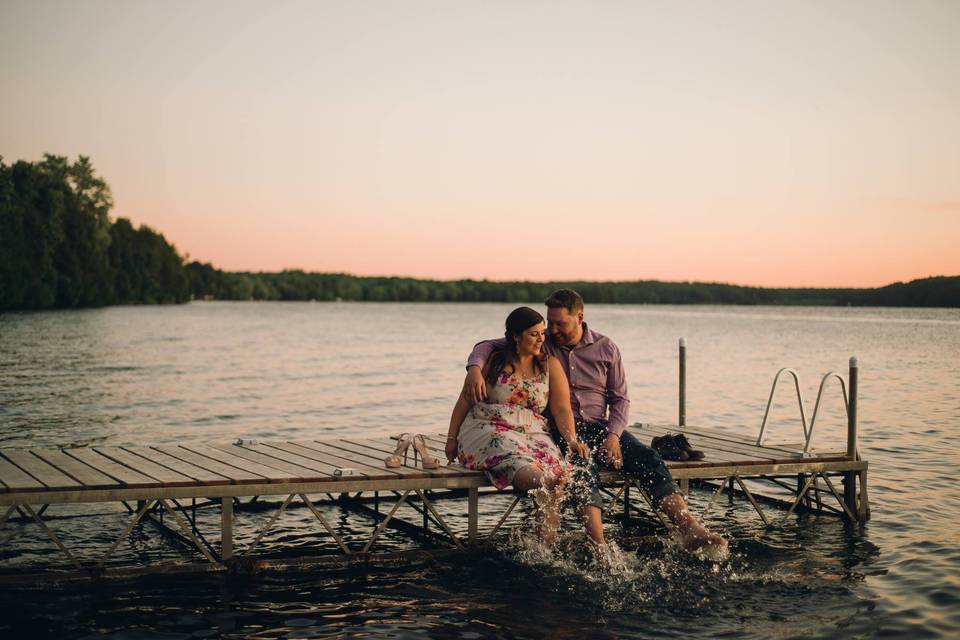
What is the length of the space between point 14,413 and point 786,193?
3465cm

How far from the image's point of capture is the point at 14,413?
20.5m

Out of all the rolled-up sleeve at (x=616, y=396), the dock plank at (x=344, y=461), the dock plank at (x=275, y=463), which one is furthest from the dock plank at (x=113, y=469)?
the rolled-up sleeve at (x=616, y=396)

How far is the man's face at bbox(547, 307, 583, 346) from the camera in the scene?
25.8ft

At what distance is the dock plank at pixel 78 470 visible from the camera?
7207 mm

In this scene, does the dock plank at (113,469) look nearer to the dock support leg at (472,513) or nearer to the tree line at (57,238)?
the dock support leg at (472,513)

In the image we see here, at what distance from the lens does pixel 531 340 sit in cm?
745

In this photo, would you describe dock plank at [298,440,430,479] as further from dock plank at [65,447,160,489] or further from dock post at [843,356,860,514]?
dock post at [843,356,860,514]

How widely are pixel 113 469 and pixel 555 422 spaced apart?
392cm

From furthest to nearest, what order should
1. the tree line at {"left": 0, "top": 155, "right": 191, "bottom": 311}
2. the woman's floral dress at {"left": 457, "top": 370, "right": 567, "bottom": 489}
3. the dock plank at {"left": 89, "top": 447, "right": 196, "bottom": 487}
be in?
the tree line at {"left": 0, "top": 155, "right": 191, "bottom": 311}, the woman's floral dress at {"left": 457, "top": 370, "right": 567, "bottom": 489}, the dock plank at {"left": 89, "top": 447, "right": 196, "bottom": 487}

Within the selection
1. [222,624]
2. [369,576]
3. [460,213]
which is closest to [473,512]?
[369,576]

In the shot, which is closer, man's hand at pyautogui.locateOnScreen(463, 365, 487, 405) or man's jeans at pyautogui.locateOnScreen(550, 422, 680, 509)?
man's hand at pyautogui.locateOnScreen(463, 365, 487, 405)

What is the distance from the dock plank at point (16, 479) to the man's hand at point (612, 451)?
4.64 m

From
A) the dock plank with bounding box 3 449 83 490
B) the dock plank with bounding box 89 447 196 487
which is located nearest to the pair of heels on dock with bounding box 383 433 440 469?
the dock plank with bounding box 89 447 196 487

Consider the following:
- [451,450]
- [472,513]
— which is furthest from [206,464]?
[472,513]
